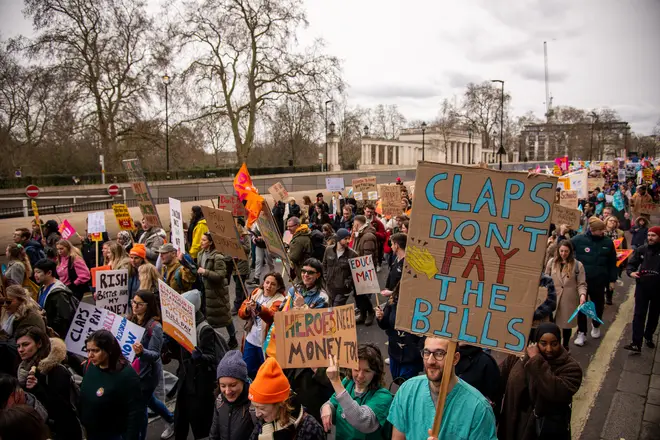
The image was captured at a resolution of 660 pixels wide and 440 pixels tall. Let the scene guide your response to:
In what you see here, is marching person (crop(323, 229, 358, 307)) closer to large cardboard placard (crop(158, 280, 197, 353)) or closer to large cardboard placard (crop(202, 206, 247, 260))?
large cardboard placard (crop(202, 206, 247, 260))

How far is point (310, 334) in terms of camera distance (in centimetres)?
344

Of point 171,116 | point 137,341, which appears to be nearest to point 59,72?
point 171,116

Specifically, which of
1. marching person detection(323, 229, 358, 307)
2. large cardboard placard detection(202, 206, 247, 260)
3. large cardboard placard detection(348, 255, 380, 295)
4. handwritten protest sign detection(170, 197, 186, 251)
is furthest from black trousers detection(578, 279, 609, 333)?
handwritten protest sign detection(170, 197, 186, 251)

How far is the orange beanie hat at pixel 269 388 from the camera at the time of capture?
2.66 metres

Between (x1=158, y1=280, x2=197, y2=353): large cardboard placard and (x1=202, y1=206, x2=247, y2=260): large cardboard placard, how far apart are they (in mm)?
1645

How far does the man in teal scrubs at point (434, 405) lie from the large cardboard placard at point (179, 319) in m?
1.97

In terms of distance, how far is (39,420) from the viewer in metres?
2.43

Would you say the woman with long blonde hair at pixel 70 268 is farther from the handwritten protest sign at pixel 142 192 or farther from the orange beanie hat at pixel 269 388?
the orange beanie hat at pixel 269 388

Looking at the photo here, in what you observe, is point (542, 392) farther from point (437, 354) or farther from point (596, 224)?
point (596, 224)

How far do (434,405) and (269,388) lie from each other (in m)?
0.87

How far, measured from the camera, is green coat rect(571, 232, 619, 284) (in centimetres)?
682

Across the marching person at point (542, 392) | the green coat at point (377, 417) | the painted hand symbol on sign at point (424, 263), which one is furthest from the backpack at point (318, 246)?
the painted hand symbol on sign at point (424, 263)

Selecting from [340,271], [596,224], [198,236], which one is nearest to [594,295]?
[596,224]

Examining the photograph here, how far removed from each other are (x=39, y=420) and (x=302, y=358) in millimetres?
1588
